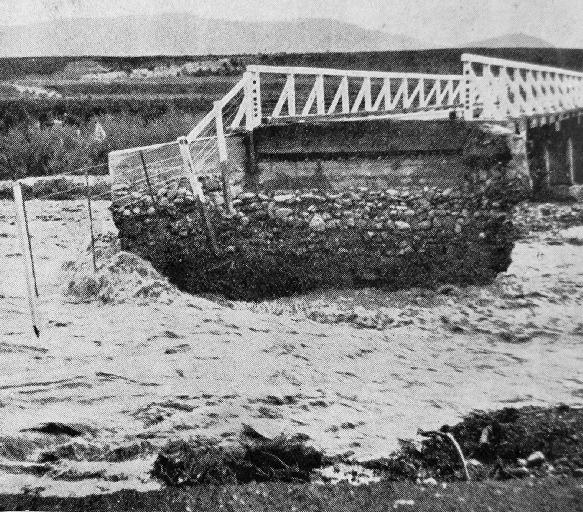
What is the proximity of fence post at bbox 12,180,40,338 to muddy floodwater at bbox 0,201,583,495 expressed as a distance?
0.03 meters

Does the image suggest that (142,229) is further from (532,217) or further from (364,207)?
(532,217)

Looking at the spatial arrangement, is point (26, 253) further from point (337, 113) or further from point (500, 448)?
point (500, 448)

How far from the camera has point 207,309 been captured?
2.44 m

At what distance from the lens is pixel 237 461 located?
2.20 metres

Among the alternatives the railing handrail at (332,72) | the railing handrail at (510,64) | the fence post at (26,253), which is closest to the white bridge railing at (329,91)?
the railing handrail at (332,72)

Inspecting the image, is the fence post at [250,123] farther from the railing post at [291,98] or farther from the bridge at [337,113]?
the railing post at [291,98]

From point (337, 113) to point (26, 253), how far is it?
135cm

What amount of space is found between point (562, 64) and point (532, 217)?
0.75 metres

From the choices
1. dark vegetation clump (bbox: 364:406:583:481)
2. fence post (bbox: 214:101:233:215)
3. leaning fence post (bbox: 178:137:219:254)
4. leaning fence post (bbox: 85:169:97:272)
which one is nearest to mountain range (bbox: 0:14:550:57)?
fence post (bbox: 214:101:233:215)

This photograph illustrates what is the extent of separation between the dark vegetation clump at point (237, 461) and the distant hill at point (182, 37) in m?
1.36

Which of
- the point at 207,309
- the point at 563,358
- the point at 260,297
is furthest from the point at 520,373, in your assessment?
the point at 207,309

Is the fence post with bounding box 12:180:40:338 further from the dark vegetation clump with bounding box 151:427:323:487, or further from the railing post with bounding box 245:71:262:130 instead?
the railing post with bounding box 245:71:262:130

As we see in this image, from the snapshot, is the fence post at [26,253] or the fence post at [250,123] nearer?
the fence post at [26,253]

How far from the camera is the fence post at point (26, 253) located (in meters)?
2.38
